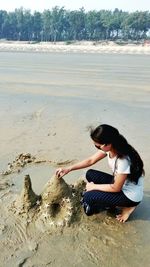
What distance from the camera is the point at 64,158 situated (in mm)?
6270

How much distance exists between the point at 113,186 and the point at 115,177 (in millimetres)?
115

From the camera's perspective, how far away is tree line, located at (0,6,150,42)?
9019 centimetres

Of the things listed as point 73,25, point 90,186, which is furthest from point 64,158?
point 73,25

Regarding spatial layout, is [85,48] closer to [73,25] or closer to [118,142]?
[73,25]

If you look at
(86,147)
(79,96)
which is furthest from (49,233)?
(79,96)

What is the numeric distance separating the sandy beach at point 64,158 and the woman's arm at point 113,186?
13.1 inches

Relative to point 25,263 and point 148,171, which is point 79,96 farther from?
point 25,263

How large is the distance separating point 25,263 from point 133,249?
41.1 inches

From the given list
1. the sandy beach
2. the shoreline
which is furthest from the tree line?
the sandy beach

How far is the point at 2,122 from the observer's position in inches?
335

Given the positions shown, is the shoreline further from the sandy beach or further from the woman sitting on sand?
the woman sitting on sand

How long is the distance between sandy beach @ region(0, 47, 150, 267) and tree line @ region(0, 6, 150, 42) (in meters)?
79.8

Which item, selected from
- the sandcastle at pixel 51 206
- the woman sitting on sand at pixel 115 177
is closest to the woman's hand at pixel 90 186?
the woman sitting on sand at pixel 115 177

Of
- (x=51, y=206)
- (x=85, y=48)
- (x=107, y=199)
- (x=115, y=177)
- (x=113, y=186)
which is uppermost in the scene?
(x=115, y=177)
